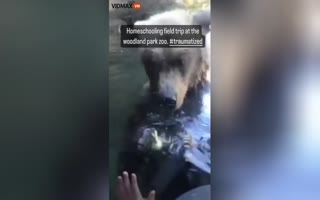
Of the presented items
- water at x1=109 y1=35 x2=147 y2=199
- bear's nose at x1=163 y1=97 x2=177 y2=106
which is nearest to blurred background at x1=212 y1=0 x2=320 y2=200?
bear's nose at x1=163 y1=97 x2=177 y2=106

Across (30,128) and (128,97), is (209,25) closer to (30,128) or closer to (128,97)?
(128,97)

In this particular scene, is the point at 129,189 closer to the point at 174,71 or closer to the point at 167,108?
the point at 167,108

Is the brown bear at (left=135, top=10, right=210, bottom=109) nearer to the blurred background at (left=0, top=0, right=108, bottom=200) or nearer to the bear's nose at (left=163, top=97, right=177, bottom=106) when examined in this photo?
the bear's nose at (left=163, top=97, right=177, bottom=106)

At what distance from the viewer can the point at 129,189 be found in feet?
3.50

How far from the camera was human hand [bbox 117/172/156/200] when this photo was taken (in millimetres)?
1063

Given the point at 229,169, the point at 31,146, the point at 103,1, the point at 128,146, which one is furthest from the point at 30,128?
the point at 229,169

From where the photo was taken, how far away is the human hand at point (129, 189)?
1063 mm

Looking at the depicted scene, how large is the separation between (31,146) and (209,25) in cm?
60

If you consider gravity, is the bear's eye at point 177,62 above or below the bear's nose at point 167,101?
above

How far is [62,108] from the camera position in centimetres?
108

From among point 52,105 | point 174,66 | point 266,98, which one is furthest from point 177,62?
point 52,105

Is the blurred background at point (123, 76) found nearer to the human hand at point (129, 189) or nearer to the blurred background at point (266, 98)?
the human hand at point (129, 189)
